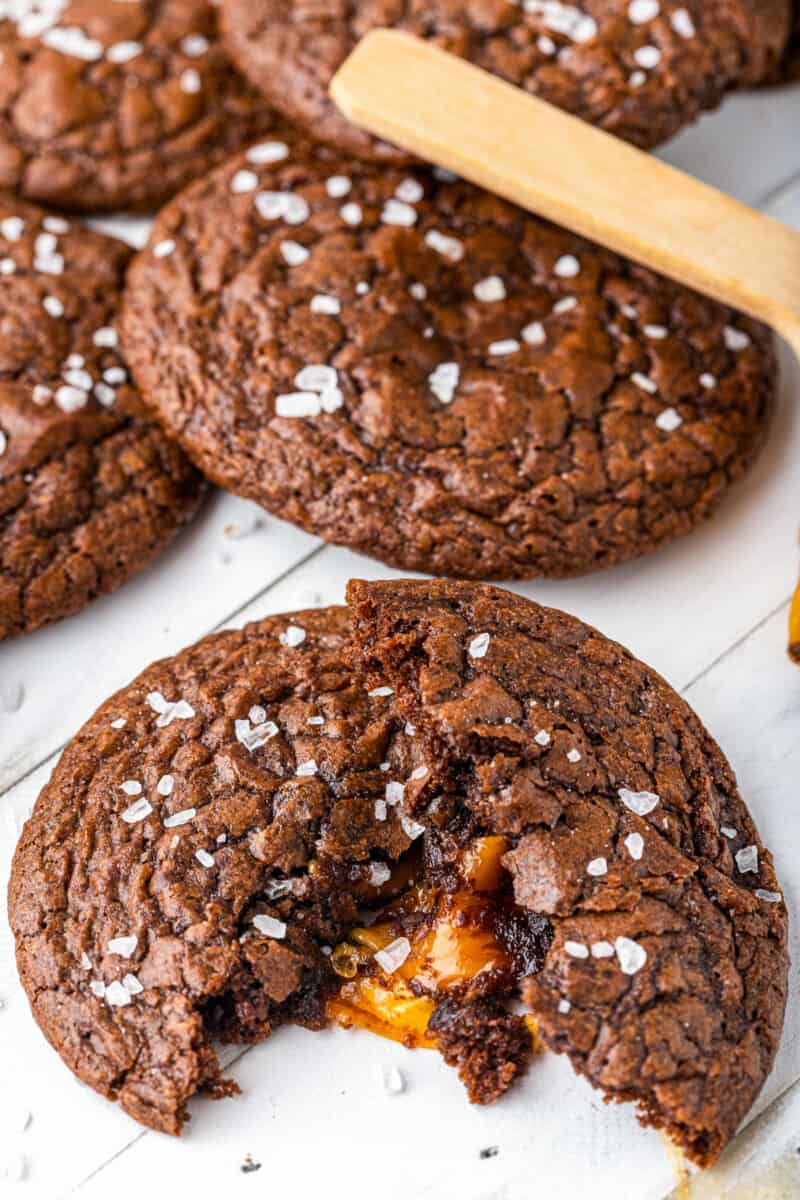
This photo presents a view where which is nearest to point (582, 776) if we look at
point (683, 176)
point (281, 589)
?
point (281, 589)

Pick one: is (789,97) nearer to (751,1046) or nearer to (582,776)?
(582,776)

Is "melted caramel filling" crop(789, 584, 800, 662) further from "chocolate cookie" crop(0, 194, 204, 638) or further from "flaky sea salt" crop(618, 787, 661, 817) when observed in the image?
"chocolate cookie" crop(0, 194, 204, 638)

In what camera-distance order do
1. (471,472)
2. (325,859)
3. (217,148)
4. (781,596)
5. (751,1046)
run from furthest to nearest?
(217,148), (781,596), (471,472), (325,859), (751,1046)

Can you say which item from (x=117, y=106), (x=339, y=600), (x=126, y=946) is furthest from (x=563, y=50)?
(x=126, y=946)

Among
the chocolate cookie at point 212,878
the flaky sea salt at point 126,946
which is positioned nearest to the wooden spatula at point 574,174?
the chocolate cookie at point 212,878

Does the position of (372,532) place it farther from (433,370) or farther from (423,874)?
(423,874)

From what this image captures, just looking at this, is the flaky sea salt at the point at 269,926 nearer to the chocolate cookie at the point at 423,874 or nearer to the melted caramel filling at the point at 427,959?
the chocolate cookie at the point at 423,874
